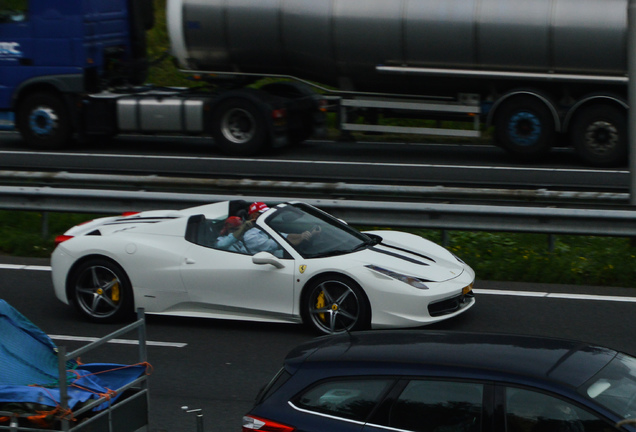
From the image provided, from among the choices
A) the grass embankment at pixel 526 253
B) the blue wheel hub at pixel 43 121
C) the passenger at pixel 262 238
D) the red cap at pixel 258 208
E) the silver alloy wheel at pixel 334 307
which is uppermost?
the blue wheel hub at pixel 43 121

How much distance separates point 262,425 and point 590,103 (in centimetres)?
1331

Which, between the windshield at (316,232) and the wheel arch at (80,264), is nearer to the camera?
the windshield at (316,232)

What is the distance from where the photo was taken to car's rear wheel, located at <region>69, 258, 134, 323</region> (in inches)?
349

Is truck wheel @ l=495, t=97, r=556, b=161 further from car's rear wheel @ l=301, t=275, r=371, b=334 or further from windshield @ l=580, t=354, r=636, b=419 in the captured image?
windshield @ l=580, t=354, r=636, b=419

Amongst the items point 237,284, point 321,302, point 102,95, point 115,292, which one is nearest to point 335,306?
point 321,302

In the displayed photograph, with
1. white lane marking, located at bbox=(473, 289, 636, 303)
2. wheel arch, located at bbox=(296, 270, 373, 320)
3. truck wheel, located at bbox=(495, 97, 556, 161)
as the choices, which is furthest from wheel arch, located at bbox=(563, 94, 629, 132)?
wheel arch, located at bbox=(296, 270, 373, 320)

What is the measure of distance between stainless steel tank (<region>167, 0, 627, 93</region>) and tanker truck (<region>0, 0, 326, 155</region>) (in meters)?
0.79

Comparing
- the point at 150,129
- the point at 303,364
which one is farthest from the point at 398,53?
the point at 303,364

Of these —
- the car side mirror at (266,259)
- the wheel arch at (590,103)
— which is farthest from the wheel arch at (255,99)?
the car side mirror at (266,259)

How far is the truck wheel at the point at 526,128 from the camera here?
16859 mm

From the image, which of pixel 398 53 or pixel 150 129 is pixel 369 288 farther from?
pixel 150 129

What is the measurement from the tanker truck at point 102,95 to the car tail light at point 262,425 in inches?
533

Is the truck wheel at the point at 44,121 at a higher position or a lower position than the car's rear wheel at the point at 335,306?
higher

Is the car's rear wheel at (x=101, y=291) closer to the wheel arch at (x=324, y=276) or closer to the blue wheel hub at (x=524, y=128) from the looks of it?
the wheel arch at (x=324, y=276)
